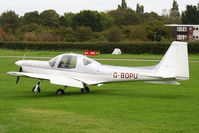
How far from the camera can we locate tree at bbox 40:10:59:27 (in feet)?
389

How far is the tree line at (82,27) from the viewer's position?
101062 mm

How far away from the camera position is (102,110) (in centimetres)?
1420

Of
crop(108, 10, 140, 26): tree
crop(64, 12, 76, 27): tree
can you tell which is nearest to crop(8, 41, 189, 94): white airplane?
crop(64, 12, 76, 27): tree

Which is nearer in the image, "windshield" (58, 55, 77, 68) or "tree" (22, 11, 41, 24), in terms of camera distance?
"windshield" (58, 55, 77, 68)

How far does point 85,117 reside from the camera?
12867mm

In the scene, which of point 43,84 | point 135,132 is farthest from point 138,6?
point 135,132

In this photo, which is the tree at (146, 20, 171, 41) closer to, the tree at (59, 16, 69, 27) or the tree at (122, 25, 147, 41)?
the tree at (122, 25, 147, 41)

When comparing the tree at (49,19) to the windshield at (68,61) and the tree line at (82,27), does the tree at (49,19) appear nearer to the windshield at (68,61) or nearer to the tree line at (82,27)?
the tree line at (82,27)

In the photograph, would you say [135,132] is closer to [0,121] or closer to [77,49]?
[0,121]

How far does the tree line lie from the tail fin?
242 feet

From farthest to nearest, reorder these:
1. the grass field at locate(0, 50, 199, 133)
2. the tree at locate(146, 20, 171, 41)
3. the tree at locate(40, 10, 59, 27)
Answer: the tree at locate(40, 10, 59, 27), the tree at locate(146, 20, 171, 41), the grass field at locate(0, 50, 199, 133)

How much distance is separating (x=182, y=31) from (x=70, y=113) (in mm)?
120685

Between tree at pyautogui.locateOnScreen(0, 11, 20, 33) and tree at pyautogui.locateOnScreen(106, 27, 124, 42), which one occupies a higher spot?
tree at pyautogui.locateOnScreen(0, 11, 20, 33)

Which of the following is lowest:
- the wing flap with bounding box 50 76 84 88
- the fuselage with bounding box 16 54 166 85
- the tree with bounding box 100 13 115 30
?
the wing flap with bounding box 50 76 84 88
